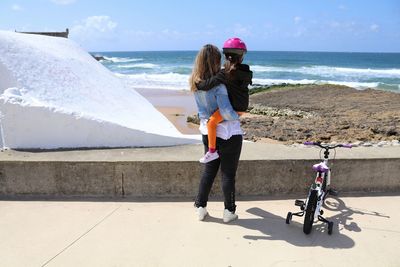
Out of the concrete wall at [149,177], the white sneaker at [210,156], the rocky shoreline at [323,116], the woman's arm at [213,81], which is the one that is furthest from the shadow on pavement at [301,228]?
the rocky shoreline at [323,116]

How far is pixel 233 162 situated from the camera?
3.66 m

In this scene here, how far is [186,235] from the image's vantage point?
11.7 ft

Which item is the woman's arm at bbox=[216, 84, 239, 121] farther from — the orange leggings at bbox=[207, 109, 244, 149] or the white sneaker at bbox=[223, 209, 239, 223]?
the white sneaker at bbox=[223, 209, 239, 223]

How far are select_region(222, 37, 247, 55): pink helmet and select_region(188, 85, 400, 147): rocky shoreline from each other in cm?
487

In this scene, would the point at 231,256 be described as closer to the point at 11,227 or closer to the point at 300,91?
the point at 11,227

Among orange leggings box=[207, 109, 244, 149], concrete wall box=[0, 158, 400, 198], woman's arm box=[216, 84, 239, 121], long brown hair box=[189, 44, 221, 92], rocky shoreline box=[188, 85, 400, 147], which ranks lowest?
rocky shoreline box=[188, 85, 400, 147]

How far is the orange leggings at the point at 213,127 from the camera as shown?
3.58m

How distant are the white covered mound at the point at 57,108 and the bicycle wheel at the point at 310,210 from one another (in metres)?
1.86

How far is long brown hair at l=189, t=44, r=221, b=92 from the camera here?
3.48m

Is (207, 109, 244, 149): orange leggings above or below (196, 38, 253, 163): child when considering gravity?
below

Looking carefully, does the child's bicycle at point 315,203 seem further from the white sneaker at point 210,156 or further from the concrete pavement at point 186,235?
the white sneaker at point 210,156

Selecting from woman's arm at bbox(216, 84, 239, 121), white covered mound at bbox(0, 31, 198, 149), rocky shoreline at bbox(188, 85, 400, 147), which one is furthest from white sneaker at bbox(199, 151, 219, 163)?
rocky shoreline at bbox(188, 85, 400, 147)

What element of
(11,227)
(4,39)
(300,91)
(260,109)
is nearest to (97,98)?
(4,39)

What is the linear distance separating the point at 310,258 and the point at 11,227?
2503mm
